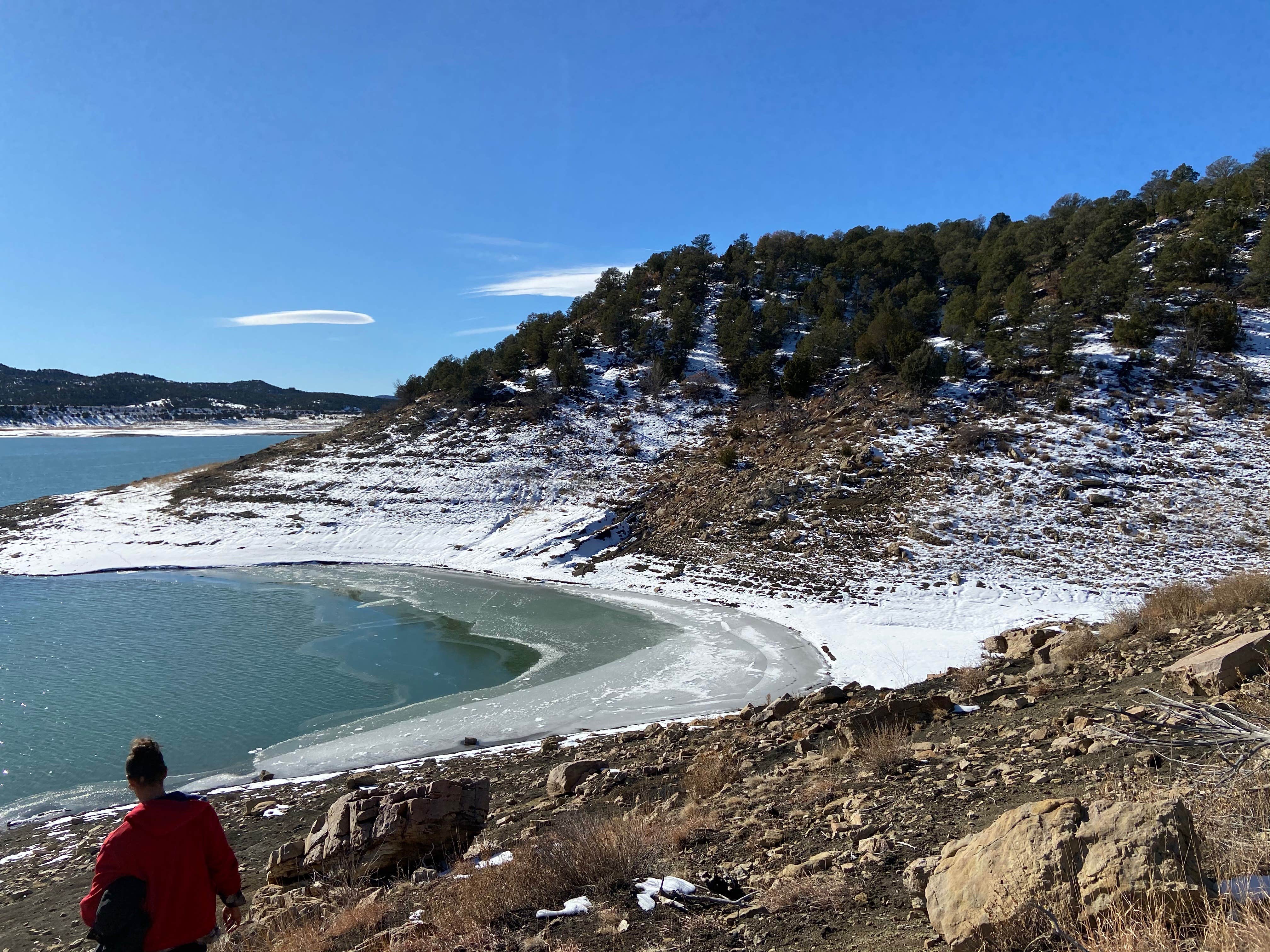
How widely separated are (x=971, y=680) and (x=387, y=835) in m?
8.25

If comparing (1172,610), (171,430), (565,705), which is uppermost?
(171,430)

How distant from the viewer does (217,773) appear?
10492 mm

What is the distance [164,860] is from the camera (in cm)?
356

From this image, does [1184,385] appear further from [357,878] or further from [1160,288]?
[357,878]

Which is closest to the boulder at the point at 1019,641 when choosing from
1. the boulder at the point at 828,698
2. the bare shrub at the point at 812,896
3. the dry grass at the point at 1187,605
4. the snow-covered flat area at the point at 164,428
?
the dry grass at the point at 1187,605

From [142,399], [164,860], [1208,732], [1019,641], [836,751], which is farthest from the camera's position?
[142,399]

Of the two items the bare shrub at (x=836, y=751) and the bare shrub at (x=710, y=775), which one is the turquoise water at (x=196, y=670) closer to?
the bare shrub at (x=710, y=775)

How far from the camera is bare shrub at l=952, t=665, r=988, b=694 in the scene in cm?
983

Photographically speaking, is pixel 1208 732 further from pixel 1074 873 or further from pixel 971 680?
pixel 971 680

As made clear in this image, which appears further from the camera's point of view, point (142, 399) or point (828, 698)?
point (142, 399)

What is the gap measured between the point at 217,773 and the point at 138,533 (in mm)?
22705

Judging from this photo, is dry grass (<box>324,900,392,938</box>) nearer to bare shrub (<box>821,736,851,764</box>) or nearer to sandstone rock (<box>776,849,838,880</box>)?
sandstone rock (<box>776,849,838,880</box>)

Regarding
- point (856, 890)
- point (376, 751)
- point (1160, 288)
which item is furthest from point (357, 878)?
point (1160, 288)

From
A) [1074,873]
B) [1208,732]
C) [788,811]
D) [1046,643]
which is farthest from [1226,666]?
[1074,873]
